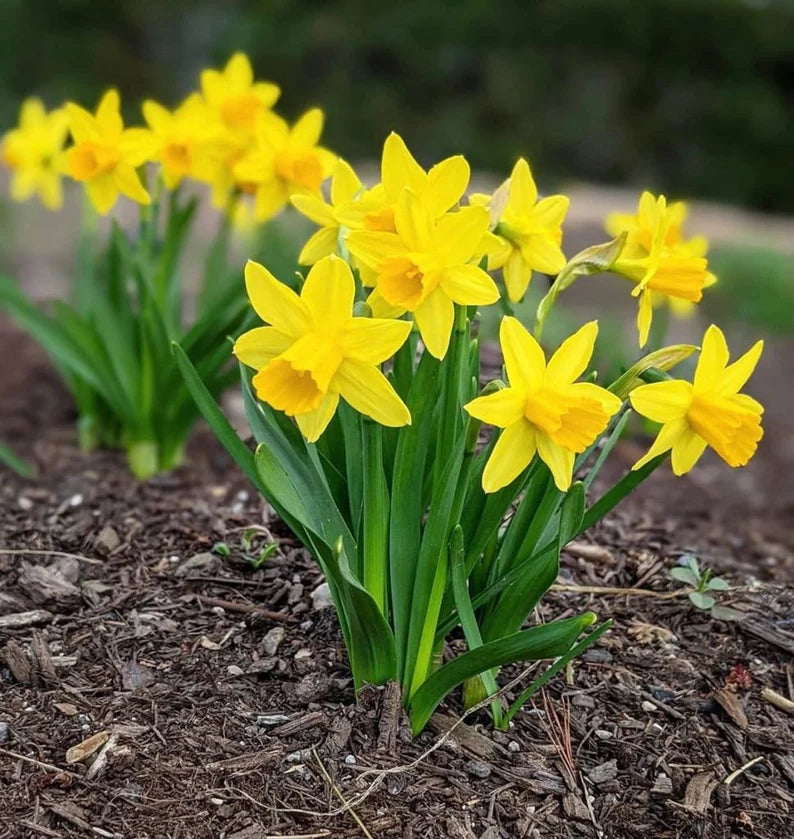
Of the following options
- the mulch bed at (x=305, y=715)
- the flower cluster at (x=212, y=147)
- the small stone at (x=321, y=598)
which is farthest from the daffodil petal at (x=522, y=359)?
the flower cluster at (x=212, y=147)

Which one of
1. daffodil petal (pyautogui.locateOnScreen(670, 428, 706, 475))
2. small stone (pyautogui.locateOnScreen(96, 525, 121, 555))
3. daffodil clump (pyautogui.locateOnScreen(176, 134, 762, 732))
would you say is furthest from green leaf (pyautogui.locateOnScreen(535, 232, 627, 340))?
small stone (pyautogui.locateOnScreen(96, 525, 121, 555))

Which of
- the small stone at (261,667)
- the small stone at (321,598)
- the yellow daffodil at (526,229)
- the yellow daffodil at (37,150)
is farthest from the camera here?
the yellow daffodil at (37,150)

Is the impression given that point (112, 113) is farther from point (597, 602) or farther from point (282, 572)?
point (597, 602)

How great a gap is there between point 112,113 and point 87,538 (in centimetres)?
90

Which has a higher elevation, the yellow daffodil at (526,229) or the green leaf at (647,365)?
the yellow daffodil at (526,229)

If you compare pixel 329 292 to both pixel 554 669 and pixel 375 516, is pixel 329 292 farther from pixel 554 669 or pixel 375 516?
pixel 554 669

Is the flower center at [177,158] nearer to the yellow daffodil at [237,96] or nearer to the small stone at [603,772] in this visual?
the yellow daffodil at [237,96]

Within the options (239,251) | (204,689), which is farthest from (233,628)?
(239,251)

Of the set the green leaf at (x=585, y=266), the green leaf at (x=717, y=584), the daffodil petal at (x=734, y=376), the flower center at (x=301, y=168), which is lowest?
the green leaf at (x=717, y=584)

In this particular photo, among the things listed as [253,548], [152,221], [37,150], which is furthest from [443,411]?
[37,150]

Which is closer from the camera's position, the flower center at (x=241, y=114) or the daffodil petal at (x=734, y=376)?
the daffodil petal at (x=734, y=376)

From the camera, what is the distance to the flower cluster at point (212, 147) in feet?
6.70

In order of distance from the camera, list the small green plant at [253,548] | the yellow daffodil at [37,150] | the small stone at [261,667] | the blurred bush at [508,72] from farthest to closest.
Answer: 1. the blurred bush at [508,72]
2. the yellow daffodil at [37,150]
3. the small green plant at [253,548]
4. the small stone at [261,667]

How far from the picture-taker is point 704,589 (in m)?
1.78
